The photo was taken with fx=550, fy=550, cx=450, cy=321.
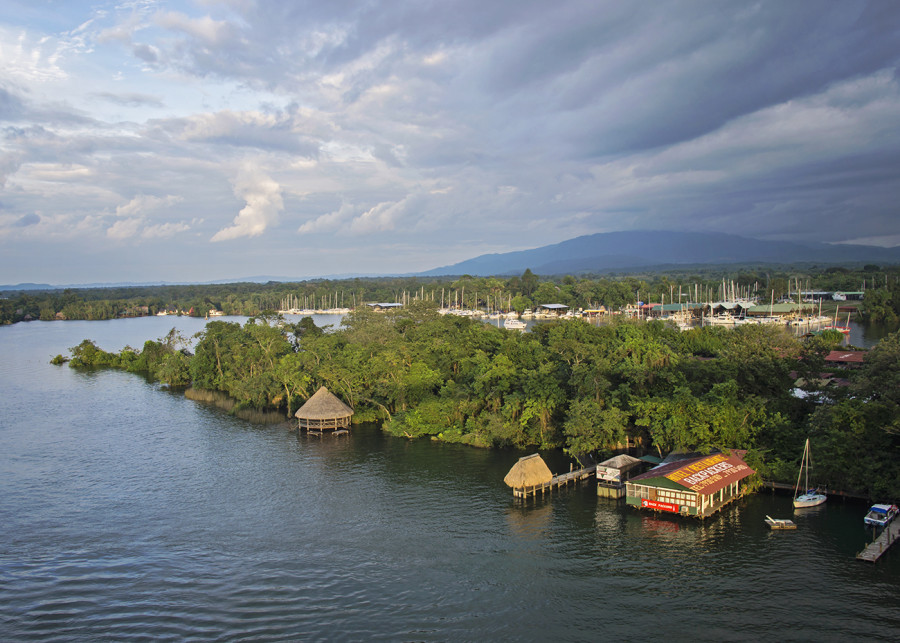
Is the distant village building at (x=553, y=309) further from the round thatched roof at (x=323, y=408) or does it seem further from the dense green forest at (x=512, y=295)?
the round thatched roof at (x=323, y=408)

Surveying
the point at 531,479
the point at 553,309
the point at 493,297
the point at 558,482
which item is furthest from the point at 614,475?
the point at 493,297

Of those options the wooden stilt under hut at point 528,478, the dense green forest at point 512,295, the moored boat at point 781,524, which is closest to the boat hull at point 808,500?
the moored boat at point 781,524

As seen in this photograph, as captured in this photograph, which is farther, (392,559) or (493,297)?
(493,297)

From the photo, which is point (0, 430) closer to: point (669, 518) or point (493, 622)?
point (493, 622)

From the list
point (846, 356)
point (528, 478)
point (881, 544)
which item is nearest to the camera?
point (881, 544)

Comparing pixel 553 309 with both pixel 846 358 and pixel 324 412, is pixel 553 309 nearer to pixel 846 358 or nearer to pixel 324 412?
pixel 846 358

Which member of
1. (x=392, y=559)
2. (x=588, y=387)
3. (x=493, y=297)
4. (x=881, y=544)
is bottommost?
(x=392, y=559)

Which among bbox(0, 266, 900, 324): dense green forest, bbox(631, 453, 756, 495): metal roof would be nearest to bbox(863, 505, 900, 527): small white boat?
bbox(631, 453, 756, 495): metal roof

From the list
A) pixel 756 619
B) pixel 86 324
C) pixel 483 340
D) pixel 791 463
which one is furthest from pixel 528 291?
pixel 756 619
